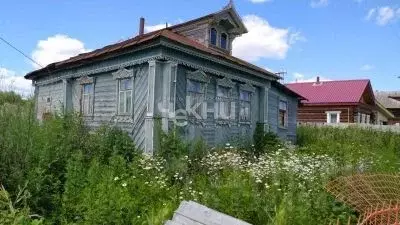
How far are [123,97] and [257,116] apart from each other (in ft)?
20.3

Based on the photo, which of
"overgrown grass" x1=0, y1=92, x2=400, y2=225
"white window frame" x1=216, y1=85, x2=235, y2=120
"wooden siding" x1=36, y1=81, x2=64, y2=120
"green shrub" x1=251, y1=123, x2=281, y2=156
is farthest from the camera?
"wooden siding" x1=36, y1=81, x2=64, y2=120

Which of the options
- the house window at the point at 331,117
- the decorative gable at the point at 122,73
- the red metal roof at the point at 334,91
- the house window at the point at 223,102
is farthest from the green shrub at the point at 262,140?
the house window at the point at 331,117

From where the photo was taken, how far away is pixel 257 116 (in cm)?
1612

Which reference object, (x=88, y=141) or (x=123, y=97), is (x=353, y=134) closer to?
(x=123, y=97)

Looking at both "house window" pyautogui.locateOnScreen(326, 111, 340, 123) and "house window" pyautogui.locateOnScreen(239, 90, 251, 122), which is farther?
"house window" pyautogui.locateOnScreen(326, 111, 340, 123)

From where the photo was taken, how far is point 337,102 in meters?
29.7

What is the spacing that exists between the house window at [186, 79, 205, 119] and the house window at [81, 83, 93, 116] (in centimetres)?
381

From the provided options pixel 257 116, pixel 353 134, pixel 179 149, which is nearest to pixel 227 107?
pixel 257 116

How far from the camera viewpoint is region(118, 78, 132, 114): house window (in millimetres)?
11977

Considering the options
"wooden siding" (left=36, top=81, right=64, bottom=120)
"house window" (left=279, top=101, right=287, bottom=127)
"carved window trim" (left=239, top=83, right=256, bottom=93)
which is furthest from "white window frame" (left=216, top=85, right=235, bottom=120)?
"wooden siding" (left=36, top=81, right=64, bottom=120)

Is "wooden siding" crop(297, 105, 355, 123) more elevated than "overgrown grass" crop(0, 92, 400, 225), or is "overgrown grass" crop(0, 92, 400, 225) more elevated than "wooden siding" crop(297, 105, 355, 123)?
"wooden siding" crop(297, 105, 355, 123)

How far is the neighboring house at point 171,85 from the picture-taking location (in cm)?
1097

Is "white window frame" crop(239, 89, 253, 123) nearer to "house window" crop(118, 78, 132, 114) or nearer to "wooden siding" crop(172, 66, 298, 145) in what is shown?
"wooden siding" crop(172, 66, 298, 145)

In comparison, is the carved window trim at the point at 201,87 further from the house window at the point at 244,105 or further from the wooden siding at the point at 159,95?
the house window at the point at 244,105
